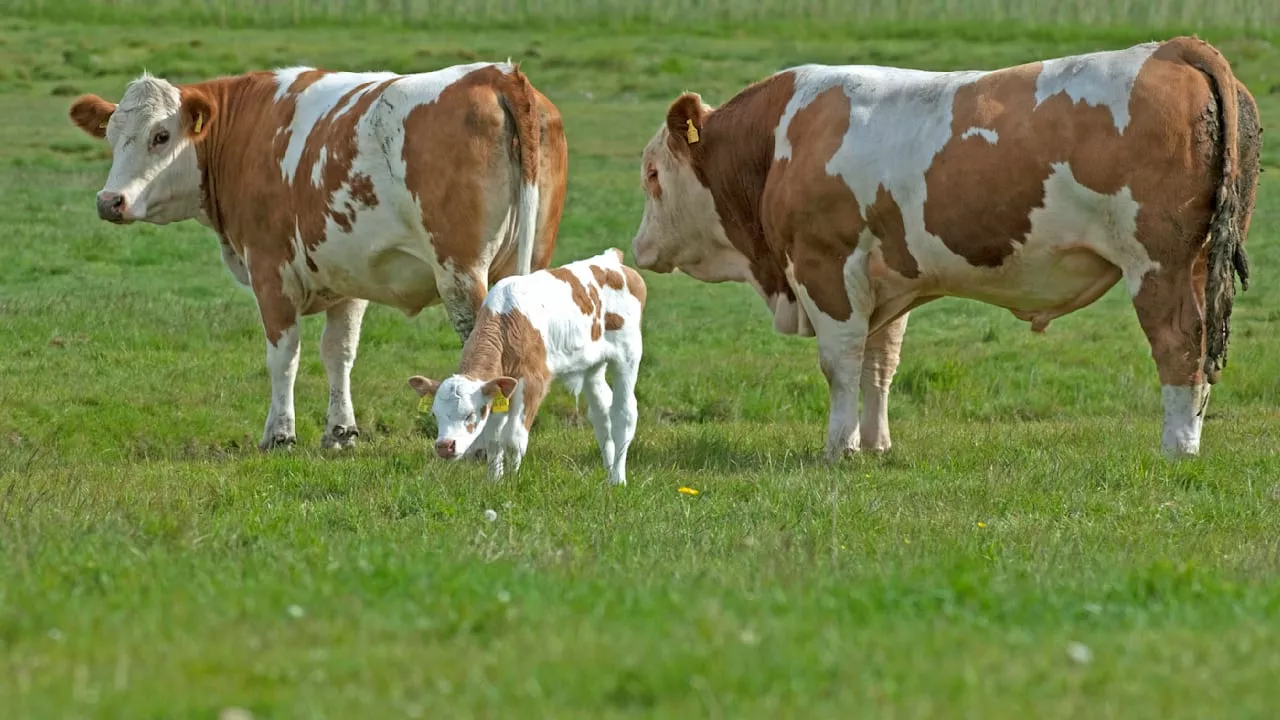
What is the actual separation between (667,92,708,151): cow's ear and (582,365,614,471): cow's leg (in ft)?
9.82

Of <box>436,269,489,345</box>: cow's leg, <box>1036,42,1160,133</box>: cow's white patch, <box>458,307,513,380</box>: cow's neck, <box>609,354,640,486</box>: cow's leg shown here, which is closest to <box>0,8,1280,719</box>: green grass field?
<box>609,354,640,486</box>: cow's leg

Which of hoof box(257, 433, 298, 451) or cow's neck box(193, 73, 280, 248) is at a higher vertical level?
cow's neck box(193, 73, 280, 248)

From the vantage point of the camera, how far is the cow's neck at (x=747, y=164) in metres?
12.3

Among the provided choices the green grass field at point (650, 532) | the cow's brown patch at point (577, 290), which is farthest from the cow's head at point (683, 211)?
the cow's brown patch at point (577, 290)

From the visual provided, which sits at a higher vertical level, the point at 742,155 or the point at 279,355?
the point at 742,155

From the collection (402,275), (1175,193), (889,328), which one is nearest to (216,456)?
(402,275)

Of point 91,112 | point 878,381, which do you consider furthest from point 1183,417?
point 91,112

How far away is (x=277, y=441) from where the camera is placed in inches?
488

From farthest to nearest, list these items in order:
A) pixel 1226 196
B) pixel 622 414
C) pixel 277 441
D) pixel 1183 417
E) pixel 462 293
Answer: pixel 277 441 < pixel 462 293 < pixel 1183 417 < pixel 622 414 < pixel 1226 196

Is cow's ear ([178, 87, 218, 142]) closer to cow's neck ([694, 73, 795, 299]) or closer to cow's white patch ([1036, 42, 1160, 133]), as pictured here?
cow's neck ([694, 73, 795, 299])

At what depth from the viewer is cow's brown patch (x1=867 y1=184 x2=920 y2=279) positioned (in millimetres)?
11047

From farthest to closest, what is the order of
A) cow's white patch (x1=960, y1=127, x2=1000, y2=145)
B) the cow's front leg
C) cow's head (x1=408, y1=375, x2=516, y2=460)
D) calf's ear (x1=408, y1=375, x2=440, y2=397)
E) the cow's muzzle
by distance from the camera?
1. the cow's muzzle
2. the cow's front leg
3. cow's white patch (x1=960, y1=127, x2=1000, y2=145)
4. calf's ear (x1=408, y1=375, x2=440, y2=397)
5. cow's head (x1=408, y1=375, x2=516, y2=460)

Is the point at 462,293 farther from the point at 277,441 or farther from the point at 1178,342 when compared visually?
the point at 1178,342

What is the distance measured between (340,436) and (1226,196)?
634cm
